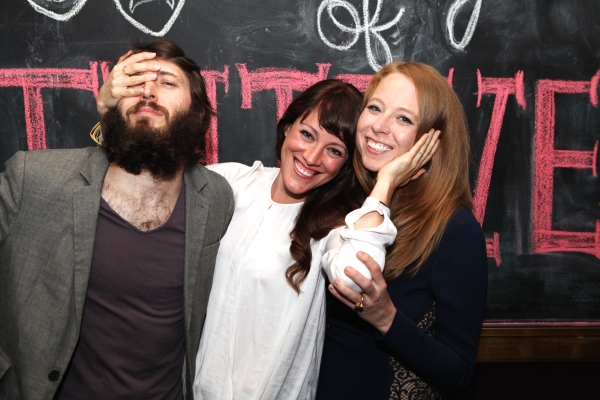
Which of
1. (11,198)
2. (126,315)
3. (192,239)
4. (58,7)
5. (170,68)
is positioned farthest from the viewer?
(58,7)

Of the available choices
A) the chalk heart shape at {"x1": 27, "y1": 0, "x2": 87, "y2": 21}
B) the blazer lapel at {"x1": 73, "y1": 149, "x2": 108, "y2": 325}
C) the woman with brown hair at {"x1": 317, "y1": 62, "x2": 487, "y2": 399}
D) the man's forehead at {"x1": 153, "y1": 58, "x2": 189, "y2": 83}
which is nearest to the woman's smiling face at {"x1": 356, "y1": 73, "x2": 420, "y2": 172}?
the woman with brown hair at {"x1": 317, "y1": 62, "x2": 487, "y2": 399}

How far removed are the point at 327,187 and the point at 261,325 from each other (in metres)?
0.67

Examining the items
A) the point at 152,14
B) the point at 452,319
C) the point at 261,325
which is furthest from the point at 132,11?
the point at 452,319

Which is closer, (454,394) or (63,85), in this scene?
(454,394)

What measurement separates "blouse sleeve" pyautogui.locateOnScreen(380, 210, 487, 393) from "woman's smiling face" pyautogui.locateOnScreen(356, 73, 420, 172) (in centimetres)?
34

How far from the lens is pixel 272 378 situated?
1.90 m

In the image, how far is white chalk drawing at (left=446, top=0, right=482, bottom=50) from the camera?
2713 mm

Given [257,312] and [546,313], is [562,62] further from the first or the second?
[257,312]

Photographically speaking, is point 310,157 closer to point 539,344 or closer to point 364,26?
point 364,26

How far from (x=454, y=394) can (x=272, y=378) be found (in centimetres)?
65

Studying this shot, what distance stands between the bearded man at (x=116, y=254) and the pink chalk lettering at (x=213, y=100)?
1.69 ft

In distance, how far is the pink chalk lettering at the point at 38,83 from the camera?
252 centimetres

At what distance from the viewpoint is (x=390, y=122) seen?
1.83 m

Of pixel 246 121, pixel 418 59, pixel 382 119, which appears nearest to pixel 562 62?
pixel 418 59
